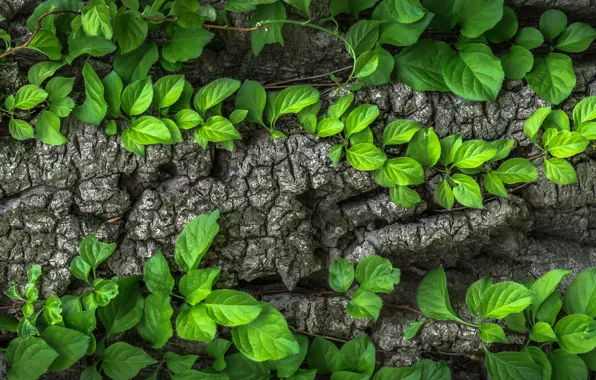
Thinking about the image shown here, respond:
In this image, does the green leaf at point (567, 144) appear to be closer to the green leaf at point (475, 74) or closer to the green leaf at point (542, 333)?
the green leaf at point (475, 74)

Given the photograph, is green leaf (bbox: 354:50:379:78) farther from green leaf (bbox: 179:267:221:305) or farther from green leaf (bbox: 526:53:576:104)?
green leaf (bbox: 179:267:221:305)

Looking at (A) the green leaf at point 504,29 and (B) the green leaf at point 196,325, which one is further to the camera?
(A) the green leaf at point 504,29

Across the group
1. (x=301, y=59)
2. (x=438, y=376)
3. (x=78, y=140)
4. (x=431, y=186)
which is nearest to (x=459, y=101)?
(x=431, y=186)

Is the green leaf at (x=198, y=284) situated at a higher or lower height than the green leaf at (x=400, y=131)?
lower

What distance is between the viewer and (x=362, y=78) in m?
2.09

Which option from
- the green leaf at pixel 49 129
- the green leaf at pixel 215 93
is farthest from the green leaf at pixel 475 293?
the green leaf at pixel 49 129

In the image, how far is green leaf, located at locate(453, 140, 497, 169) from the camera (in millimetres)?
2008

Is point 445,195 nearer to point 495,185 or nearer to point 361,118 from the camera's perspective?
point 495,185

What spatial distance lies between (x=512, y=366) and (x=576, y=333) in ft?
0.82

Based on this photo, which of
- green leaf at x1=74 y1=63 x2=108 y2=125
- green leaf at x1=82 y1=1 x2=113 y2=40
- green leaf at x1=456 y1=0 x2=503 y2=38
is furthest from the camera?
green leaf at x1=456 y1=0 x2=503 y2=38

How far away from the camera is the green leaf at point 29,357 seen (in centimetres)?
188

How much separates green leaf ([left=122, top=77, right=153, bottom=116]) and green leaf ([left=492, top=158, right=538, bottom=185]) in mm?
1279

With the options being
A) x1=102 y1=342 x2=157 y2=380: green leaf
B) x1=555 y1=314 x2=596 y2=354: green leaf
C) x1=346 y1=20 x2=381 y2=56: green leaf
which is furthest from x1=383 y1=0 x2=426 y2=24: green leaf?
x1=102 y1=342 x2=157 y2=380: green leaf

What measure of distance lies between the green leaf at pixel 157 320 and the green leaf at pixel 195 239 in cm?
14
